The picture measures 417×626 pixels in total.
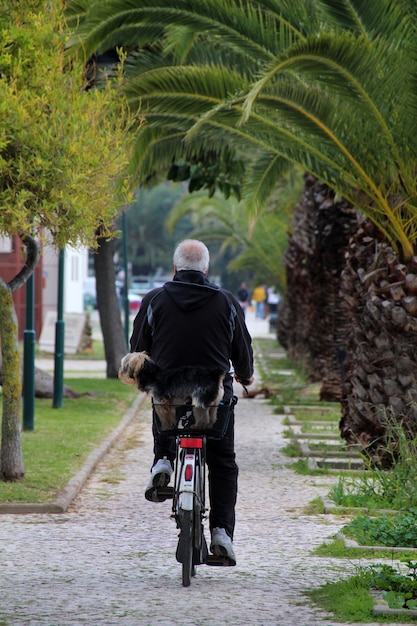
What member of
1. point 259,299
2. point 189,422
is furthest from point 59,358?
point 259,299

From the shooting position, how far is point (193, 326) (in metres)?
6.28

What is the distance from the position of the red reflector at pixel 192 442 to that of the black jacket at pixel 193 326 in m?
0.30

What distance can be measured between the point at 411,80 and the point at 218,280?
81350mm

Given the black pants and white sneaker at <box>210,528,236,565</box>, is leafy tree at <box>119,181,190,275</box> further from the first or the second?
white sneaker at <box>210,528,236,565</box>

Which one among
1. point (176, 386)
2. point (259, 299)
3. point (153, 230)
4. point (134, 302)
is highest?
point (153, 230)

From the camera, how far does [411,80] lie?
383 inches

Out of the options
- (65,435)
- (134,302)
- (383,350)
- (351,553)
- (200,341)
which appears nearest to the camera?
(200,341)

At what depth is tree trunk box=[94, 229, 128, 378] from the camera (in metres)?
20.2

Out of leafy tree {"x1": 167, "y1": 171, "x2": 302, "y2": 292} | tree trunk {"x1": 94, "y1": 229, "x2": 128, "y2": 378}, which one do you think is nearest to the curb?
tree trunk {"x1": 94, "y1": 229, "x2": 128, "y2": 378}

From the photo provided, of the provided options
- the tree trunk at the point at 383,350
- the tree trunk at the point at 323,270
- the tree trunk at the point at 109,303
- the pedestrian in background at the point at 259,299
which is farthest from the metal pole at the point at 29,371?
the pedestrian in background at the point at 259,299

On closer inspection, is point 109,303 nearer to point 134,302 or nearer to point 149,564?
point 149,564

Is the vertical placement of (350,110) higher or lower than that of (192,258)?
higher

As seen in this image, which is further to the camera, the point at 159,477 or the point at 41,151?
the point at 41,151

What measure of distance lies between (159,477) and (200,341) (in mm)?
749
